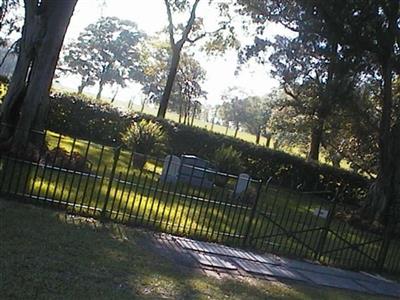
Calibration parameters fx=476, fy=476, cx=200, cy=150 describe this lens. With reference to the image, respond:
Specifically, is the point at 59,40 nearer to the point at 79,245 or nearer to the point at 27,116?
the point at 27,116

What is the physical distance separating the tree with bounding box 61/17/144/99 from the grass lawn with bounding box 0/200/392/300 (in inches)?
3036

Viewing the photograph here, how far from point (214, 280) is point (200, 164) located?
925cm

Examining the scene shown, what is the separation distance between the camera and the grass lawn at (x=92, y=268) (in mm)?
4871

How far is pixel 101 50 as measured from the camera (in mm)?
84062

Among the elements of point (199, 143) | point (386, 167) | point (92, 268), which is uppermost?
point (386, 167)

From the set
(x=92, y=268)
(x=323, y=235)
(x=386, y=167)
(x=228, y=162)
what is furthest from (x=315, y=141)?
(x=92, y=268)

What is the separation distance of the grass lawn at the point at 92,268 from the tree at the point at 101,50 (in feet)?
253

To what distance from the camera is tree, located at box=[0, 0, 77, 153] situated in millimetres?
11211

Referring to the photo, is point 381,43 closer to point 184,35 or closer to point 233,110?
point 184,35

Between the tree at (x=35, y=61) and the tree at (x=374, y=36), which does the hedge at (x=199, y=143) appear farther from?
the tree at (x=35, y=61)

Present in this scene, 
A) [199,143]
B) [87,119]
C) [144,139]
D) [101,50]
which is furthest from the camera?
[101,50]

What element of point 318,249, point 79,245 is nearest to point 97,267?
point 79,245

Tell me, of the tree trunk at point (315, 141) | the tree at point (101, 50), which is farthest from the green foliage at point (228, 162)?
the tree at point (101, 50)

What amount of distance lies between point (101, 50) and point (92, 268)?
82.3 meters
